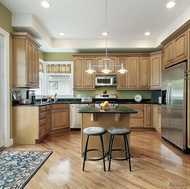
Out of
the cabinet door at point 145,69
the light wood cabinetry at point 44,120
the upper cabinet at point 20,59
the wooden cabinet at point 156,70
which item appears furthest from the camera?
the cabinet door at point 145,69

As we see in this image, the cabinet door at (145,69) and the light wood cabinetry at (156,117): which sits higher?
the cabinet door at (145,69)

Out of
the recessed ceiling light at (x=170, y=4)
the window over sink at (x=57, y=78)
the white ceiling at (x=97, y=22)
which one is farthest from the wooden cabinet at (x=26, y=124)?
the recessed ceiling light at (x=170, y=4)

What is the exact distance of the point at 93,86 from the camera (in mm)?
5535

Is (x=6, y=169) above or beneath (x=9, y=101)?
beneath

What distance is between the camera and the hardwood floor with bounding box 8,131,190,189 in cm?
212

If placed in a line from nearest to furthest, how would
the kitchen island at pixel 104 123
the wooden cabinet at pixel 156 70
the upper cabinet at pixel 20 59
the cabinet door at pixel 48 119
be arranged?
the kitchen island at pixel 104 123, the upper cabinet at pixel 20 59, the cabinet door at pixel 48 119, the wooden cabinet at pixel 156 70

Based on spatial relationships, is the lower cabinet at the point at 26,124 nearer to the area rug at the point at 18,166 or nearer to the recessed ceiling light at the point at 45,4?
the area rug at the point at 18,166

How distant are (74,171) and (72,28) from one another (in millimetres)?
3528

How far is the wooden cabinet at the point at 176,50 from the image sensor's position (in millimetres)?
3328

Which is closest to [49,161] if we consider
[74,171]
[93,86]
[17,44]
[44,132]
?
[74,171]

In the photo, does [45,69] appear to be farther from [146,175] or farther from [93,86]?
[146,175]

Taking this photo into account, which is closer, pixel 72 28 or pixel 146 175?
pixel 146 175

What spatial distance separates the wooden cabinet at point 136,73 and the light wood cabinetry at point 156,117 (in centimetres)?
81

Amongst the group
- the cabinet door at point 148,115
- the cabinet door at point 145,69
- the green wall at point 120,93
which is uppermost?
the cabinet door at point 145,69
